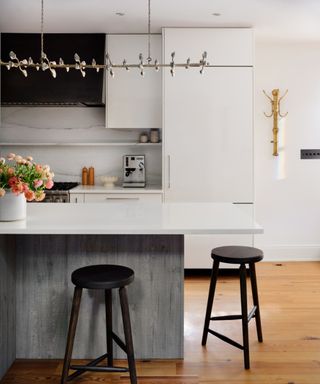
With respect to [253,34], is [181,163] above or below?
below

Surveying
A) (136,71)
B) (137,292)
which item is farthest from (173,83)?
(137,292)

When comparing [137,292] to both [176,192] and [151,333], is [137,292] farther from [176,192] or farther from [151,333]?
[176,192]

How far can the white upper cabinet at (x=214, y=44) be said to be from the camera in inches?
194

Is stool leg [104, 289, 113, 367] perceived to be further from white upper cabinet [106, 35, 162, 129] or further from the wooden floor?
white upper cabinet [106, 35, 162, 129]

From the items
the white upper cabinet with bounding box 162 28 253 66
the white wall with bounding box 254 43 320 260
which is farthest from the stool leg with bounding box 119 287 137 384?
the white wall with bounding box 254 43 320 260

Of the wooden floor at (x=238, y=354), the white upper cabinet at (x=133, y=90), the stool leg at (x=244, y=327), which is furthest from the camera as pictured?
the white upper cabinet at (x=133, y=90)

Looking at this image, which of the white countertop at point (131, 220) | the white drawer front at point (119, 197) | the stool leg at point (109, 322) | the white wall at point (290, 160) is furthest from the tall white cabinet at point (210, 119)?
the stool leg at point (109, 322)

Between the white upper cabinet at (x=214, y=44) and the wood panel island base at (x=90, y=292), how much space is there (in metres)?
2.31

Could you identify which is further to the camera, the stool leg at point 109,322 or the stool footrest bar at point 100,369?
the stool leg at point 109,322

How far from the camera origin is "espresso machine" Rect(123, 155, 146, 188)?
5.32 meters

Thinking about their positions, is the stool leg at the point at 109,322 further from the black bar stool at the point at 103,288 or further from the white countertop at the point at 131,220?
the white countertop at the point at 131,220

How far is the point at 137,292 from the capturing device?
3.03m

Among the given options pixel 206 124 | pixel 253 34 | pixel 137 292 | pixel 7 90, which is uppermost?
pixel 253 34

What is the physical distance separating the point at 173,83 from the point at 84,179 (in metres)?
1.40
